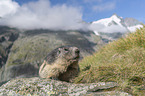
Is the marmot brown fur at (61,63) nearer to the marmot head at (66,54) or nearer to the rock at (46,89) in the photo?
the marmot head at (66,54)

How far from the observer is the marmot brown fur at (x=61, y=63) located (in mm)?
5457

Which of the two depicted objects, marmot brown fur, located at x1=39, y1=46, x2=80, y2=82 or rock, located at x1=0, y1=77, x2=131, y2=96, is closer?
rock, located at x1=0, y1=77, x2=131, y2=96

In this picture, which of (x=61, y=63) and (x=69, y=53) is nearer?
(x=61, y=63)

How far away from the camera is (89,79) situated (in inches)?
217

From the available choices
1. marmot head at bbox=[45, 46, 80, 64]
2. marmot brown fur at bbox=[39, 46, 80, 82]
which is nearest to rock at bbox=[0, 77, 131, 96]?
marmot brown fur at bbox=[39, 46, 80, 82]

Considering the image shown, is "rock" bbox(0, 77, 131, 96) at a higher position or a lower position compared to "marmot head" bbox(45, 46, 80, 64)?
lower

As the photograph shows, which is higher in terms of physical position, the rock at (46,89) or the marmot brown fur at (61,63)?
the marmot brown fur at (61,63)

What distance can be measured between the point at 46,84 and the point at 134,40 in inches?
278

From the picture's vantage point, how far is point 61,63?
552 centimetres

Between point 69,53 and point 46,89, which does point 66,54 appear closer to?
point 69,53

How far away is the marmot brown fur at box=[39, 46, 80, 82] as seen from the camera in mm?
5457

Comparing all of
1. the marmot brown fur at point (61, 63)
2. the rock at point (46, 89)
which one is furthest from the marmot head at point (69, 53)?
the rock at point (46, 89)

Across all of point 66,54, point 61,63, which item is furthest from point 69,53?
point 61,63

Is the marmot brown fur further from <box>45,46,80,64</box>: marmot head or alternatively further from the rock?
the rock
